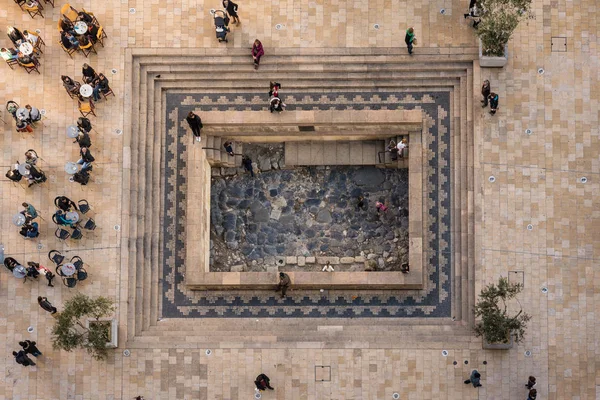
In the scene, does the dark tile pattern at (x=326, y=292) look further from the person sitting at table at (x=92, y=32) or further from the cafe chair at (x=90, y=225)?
the person sitting at table at (x=92, y=32)

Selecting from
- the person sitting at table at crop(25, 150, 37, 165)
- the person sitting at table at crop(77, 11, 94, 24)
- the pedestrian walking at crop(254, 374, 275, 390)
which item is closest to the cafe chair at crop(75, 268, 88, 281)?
the person sitting at table at crop(25, 150, 37, 165)

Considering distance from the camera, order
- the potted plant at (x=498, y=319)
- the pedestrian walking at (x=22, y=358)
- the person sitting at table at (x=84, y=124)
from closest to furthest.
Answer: the potted plant at (x=498, y=319) → the pedestrian walking at (x=22, y=358) → the person sitting at table at (x=84, y=124)

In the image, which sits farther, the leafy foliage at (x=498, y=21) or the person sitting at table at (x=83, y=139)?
the person sitting at table at (x=83, y=139)

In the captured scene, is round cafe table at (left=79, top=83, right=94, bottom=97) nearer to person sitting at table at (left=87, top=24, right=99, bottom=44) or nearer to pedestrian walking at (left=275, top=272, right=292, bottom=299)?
person sitting at table at (left=87, top=24, right=99, bottom=44)

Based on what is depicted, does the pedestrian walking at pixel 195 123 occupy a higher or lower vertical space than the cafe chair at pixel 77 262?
higher

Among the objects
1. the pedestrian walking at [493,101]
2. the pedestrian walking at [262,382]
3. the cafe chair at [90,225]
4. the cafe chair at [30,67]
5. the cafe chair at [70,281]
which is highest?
the cafe chair at [30,67]

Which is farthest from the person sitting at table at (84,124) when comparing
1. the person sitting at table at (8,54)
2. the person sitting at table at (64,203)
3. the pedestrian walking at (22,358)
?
the pedestrian walking at (22,358)

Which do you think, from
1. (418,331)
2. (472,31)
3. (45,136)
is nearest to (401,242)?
(418,331)
